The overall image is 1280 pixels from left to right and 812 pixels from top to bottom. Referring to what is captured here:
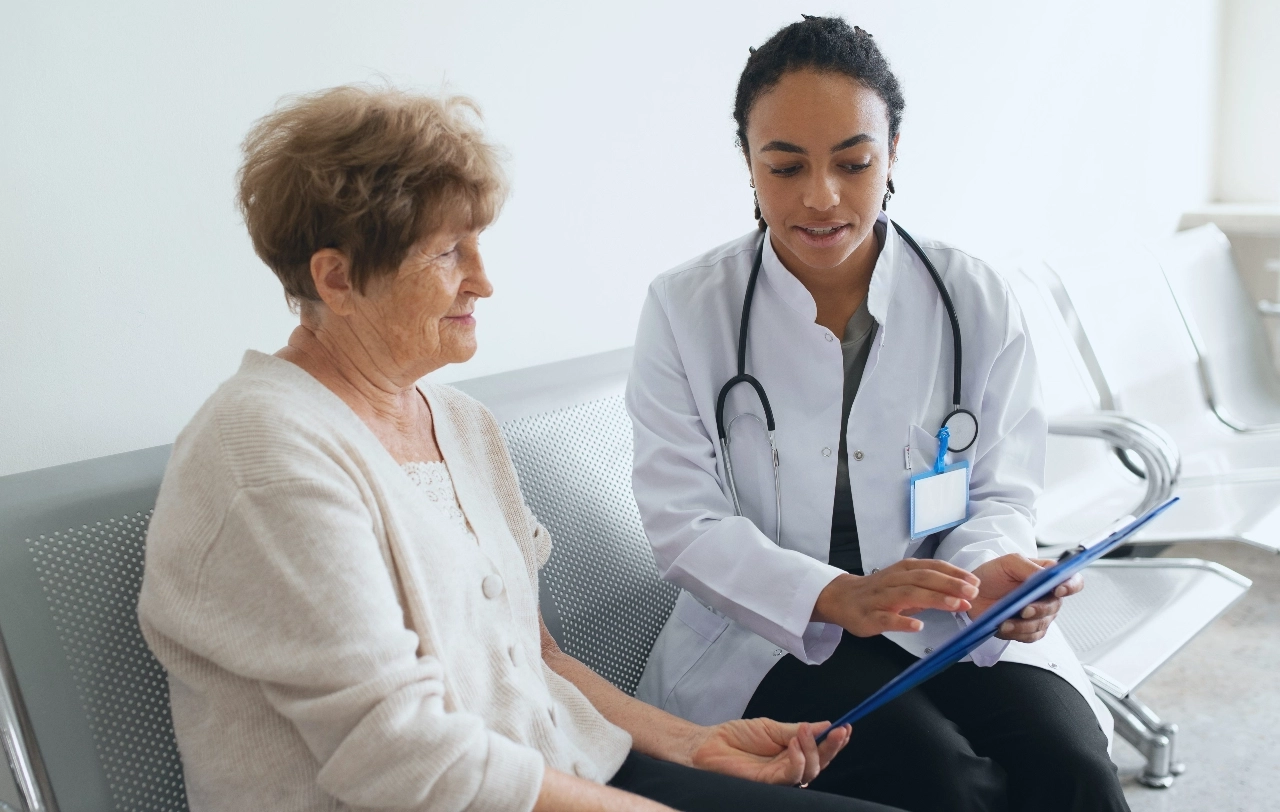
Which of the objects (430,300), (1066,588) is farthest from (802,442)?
(430,300)

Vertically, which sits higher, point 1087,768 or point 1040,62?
point 1040,62

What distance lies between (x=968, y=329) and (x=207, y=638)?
1.14 meters

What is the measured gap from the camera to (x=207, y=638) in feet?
3.21

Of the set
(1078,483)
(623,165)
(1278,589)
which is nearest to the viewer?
(623,165)

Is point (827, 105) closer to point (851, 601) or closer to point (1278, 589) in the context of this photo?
point (851, 601)

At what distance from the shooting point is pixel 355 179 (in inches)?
43.4

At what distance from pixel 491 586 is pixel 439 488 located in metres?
0.13

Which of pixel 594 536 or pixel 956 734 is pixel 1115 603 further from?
pixel 594 536

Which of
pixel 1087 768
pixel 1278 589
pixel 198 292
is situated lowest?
pixel 1278 589

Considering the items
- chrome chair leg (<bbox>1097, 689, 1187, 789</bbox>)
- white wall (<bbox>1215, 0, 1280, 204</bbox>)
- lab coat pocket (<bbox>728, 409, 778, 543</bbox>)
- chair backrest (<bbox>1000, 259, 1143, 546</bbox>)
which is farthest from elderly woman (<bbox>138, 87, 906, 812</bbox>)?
white wall (<bbox>1215, 0, 1280, 204</bbox>)

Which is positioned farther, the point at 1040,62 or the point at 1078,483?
the point at 1040,62

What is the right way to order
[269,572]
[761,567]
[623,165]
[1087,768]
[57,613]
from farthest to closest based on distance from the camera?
1. [623,165]
2. [761,567]
3. [1087,768]
4. [57,613]
5. [269,572]

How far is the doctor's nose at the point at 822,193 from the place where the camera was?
1.50 metres

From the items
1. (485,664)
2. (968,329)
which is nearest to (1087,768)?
(968,329)
